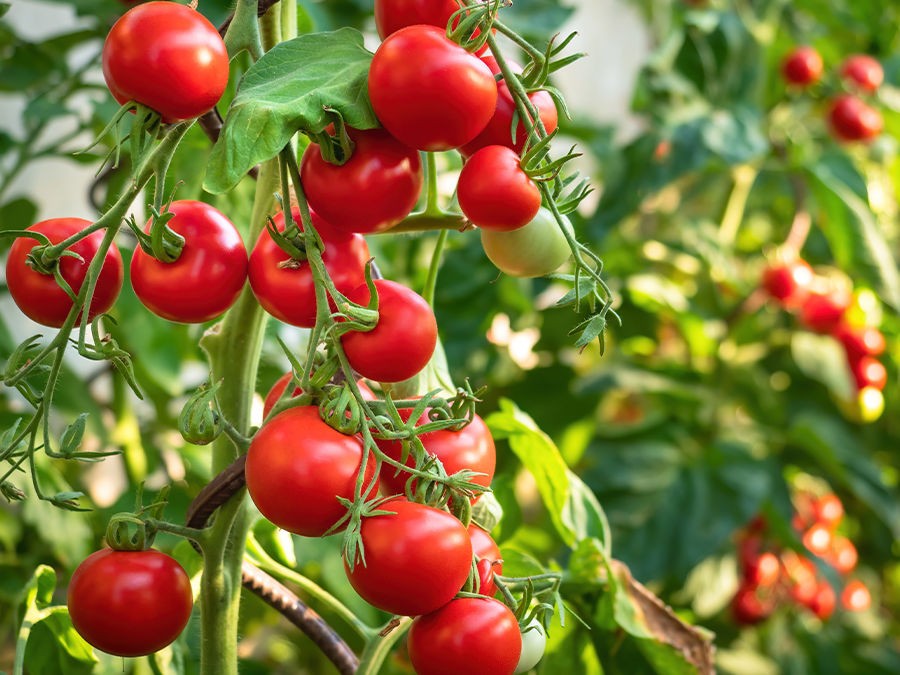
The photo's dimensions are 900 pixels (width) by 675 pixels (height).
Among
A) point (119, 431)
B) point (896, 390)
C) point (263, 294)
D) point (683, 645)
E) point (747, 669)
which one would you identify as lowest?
point (747, 669)

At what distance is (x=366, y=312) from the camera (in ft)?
0.93

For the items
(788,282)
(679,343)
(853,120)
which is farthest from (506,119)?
(679,343)

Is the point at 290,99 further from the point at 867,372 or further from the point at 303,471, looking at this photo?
the point at 867,372

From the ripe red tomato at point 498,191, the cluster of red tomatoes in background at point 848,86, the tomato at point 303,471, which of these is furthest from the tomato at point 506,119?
the cluster of red tomatoes in background at point 848,86

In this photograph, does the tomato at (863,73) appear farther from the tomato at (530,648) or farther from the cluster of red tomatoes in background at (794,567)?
the tomato at (530,648)

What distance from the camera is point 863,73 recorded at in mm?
1192

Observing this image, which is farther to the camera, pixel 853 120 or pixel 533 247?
pixel 853 120

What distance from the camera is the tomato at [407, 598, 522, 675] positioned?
29 cm

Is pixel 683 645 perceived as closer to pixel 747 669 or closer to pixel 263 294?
pixel 263 294

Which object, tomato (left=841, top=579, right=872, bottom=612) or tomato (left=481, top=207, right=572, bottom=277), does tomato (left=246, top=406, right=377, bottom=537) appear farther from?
tomato (left=841, top=579, right=872, bottom=612)

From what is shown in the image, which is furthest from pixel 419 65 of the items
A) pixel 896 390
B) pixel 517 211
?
pixel 896 390

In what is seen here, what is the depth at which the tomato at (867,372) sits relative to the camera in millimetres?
1119

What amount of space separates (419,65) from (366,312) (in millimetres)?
77

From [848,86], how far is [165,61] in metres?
1.14
